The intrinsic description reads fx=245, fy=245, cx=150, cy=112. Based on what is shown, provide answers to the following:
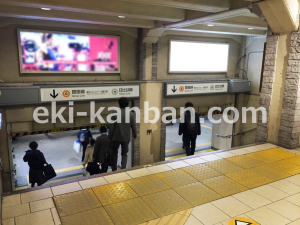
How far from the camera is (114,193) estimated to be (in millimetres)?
3609

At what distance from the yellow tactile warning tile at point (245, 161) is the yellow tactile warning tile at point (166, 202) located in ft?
5.77

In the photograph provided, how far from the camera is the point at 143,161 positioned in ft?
30.2

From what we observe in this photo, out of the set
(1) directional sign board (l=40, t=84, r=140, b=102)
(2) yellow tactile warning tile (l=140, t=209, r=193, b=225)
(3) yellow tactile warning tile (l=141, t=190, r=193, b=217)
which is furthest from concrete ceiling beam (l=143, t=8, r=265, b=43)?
(2) yellow tactile warning tile (l=140, t=209, r=193, b=225)

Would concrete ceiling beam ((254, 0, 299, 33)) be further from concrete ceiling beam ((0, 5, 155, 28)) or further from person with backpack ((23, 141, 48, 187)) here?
person with backpack ((23, 141, 48, 187))

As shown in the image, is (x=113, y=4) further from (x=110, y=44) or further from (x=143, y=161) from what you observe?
(x=143, y=161)

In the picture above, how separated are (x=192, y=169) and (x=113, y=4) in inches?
160

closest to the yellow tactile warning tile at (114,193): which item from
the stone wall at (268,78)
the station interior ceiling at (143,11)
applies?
the station interior ceiling at (143,11)

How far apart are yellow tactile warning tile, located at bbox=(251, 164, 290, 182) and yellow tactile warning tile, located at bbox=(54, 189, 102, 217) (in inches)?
113

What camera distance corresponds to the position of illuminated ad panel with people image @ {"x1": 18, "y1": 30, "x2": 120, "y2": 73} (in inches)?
289

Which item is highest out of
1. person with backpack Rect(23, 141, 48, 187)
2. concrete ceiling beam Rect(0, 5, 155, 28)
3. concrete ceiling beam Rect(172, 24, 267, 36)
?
concrete ceiling beam Rect(172, 24, 267, 36)

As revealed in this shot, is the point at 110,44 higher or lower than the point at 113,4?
lower

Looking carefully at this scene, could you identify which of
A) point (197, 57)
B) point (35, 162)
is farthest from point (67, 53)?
point (197, 57)

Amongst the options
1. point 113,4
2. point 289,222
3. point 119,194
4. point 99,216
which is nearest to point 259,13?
point 113,4

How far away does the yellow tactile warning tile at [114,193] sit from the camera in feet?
11.3
